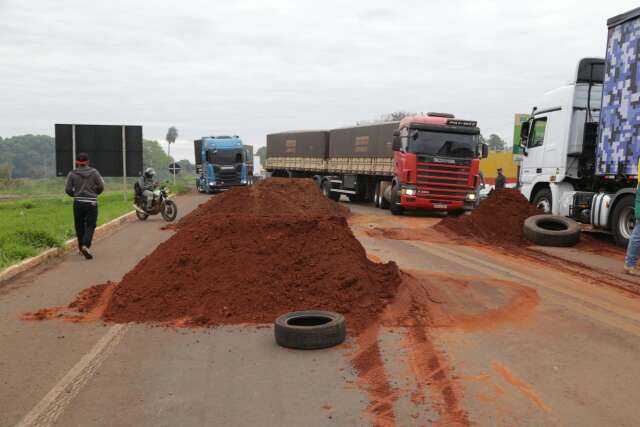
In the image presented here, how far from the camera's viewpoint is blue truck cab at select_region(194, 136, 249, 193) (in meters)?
34.8

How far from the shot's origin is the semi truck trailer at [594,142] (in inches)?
463

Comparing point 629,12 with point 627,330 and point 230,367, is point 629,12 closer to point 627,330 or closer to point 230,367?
point 627,330

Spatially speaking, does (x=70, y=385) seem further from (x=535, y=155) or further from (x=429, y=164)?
(x=429, y=164)

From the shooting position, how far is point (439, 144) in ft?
63.1

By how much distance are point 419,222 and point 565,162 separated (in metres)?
5.05

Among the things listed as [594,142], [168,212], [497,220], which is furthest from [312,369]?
[168,212]

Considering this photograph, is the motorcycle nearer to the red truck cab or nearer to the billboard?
the billboard

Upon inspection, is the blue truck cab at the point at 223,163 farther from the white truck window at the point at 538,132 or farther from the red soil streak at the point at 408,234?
the white truck window at the point at 538,132

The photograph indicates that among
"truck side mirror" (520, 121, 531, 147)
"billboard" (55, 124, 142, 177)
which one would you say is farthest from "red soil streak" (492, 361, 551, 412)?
"billboard" (55, 124, 142, 177)

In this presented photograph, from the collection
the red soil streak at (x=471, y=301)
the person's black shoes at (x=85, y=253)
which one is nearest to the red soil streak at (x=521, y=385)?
the red soil streak at (x=471, y=301)

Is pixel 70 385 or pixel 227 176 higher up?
pixel 70 385

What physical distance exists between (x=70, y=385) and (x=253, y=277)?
2.74 meters

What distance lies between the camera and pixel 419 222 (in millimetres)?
18031

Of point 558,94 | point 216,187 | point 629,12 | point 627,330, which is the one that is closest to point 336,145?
point 216,187
